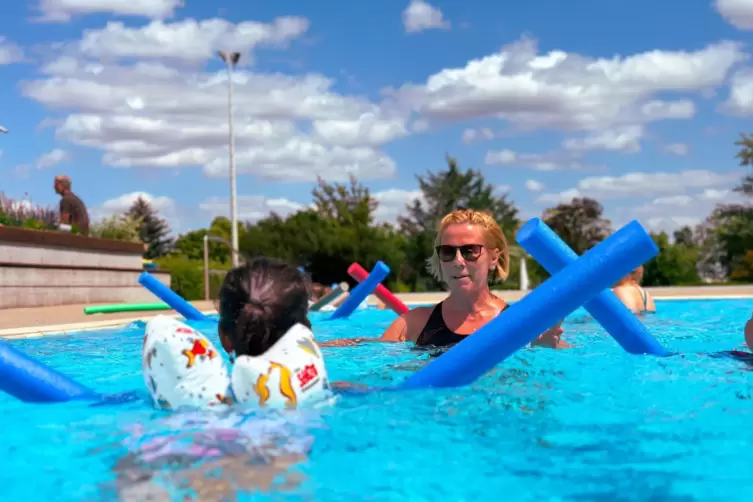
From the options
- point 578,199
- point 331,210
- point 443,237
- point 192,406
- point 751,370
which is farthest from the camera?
point 578,199

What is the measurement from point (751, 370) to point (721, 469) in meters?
2.13

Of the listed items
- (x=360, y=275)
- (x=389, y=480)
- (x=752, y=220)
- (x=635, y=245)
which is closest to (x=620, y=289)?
(x=360, y=275)

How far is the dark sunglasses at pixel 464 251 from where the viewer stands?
17.5 feet

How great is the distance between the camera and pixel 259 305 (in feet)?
10.6

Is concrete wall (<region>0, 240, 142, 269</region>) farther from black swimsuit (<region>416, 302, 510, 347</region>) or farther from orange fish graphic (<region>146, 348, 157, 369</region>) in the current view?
orange fish graphic (<region>146, 348, 157, 369</region>)

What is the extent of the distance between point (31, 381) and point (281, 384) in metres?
1.48

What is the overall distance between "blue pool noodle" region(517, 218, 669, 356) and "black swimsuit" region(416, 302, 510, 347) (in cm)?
68

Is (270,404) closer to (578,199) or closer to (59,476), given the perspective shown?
(59,476)

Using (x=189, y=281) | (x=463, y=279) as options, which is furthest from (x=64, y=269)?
(x=463, y=279)

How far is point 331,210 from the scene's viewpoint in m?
48.0

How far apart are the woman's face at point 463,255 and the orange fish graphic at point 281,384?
2401 mm

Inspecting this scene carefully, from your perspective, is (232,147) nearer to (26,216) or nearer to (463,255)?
(26,216)

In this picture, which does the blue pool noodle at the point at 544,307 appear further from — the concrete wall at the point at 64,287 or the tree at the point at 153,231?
the tree at the point at 153,231

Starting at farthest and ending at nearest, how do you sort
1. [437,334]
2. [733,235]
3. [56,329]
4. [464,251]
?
[733,235]
[56,329]
[437,334]
[464,251]
